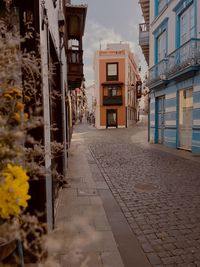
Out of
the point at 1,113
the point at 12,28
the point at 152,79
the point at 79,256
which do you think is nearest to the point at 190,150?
the point at 152,79

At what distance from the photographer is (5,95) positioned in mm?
1450

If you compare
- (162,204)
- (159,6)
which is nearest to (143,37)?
(159,6)

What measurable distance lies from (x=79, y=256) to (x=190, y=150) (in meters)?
10.5

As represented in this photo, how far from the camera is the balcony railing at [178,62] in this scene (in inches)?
453

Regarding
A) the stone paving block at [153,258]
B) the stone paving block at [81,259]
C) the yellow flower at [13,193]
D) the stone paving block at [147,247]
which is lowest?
the stone paving block at [147,247]

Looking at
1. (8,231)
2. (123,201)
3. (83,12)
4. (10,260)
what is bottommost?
(123,201)

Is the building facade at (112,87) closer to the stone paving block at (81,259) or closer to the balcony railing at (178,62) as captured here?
the balcony railing at (178,62)

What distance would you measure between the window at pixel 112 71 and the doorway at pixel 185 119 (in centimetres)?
2492

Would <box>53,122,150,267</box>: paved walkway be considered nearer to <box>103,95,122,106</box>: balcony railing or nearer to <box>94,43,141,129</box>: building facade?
<box>94,43,141,129</box>: building facade

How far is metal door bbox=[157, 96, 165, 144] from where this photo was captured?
52.9 ft

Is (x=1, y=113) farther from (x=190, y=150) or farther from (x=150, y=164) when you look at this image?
(x=190, y=150)

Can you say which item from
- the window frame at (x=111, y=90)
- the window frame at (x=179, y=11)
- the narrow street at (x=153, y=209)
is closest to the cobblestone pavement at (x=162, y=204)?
the narrow street at (x=153, y=209)

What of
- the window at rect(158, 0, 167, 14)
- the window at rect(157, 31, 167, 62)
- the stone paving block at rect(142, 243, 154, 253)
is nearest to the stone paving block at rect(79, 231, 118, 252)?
the stone paving block at rect(142, 243, 154, 253)

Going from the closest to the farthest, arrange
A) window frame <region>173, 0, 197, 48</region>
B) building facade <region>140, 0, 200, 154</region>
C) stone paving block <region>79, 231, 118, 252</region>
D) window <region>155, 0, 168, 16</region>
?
stone paving block <region>79, 231, 118, 252</region>, building facade <region>140, 0, 200, 154</region>, window frame <region>173, 0, 197, 48</region>, window <region>155, 0, 168, 16</region>
